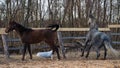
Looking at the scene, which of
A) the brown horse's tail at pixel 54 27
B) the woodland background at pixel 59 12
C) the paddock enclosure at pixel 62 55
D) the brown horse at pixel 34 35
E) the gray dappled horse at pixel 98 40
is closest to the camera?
the paddock enclosure at pixel 62 55

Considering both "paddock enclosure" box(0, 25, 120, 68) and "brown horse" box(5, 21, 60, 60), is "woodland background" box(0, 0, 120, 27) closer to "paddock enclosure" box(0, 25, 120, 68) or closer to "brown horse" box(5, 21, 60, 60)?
"paddock enclosure" box(0, 25, 120, 68)

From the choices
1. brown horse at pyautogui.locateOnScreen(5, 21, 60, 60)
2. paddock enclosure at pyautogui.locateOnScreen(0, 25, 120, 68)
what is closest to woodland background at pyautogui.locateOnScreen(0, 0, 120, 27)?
paddock enclosure at pyautogui.locateOnScreen(0, 25, 120, 68)

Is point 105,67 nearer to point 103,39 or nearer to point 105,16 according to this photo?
point 103,39

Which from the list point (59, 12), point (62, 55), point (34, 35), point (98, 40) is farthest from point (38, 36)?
point (59, 12)

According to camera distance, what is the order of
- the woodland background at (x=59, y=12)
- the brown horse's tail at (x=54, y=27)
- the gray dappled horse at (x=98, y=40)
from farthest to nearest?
the woodland background at (x=59, y=12)
the gray dappled horse at (x=98, y=40)
the brown horse's tail at (x=54, y=27)

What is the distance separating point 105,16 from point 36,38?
876cm

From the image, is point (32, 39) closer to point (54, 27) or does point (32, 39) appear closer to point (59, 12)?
point (54, 27)

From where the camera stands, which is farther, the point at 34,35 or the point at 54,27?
the point at 54,27

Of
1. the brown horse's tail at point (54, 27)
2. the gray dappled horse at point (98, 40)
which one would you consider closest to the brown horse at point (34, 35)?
the brown horse's tail at point (54, 27)

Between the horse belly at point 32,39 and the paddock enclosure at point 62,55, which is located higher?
the horse belly at point 32,39

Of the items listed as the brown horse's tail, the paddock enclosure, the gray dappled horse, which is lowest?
the paddock enclosure

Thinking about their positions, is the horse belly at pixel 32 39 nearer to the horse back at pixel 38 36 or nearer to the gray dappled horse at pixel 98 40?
the horse back at pixel 38 36

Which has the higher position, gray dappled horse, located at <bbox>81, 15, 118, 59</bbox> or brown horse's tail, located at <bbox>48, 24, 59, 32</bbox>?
brown horse's tail, located at <bbox>48, 24, 59, 32</bbox>

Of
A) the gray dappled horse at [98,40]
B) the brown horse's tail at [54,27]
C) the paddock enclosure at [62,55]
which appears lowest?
the paddock enclosure at [62,55]
